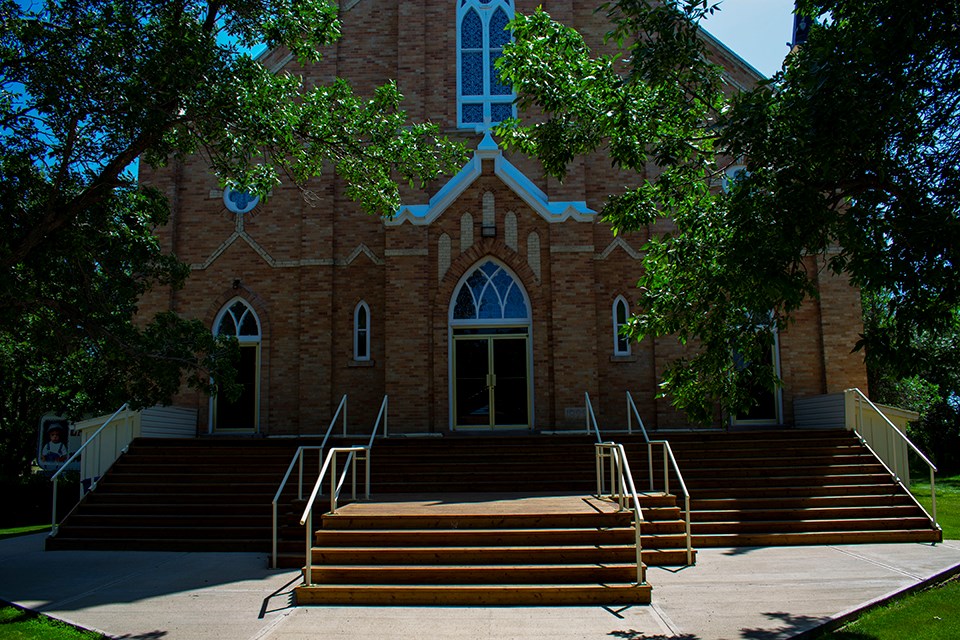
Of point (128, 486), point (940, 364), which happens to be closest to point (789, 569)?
point (940, 364)

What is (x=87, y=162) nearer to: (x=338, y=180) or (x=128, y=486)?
(x=128, y=486)

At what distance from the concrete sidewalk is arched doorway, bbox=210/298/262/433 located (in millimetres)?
7087

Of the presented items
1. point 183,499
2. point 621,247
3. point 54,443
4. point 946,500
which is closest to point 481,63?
point 621,247

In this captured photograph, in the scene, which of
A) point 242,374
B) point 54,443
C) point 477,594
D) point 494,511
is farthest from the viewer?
point 242,374

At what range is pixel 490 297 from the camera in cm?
1830

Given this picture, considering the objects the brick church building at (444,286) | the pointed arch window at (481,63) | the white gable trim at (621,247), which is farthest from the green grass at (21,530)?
the white gable trim at (621,247)

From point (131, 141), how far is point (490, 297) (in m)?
8.86

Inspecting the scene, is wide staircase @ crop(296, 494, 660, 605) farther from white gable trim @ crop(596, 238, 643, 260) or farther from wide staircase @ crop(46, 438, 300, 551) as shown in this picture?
white gable trim @ crop(596, 238, 643, 260)

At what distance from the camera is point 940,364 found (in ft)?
23.5

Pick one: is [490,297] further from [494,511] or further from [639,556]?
[639,556]

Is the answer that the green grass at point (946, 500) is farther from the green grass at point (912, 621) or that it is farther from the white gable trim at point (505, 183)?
the white gable trim at point (505, 183)

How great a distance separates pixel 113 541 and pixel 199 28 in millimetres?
7548

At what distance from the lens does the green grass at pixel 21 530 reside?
1536 cm

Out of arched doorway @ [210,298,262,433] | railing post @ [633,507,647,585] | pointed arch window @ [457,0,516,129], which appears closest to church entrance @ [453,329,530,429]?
arched doorway @ [210,298,262,433]
